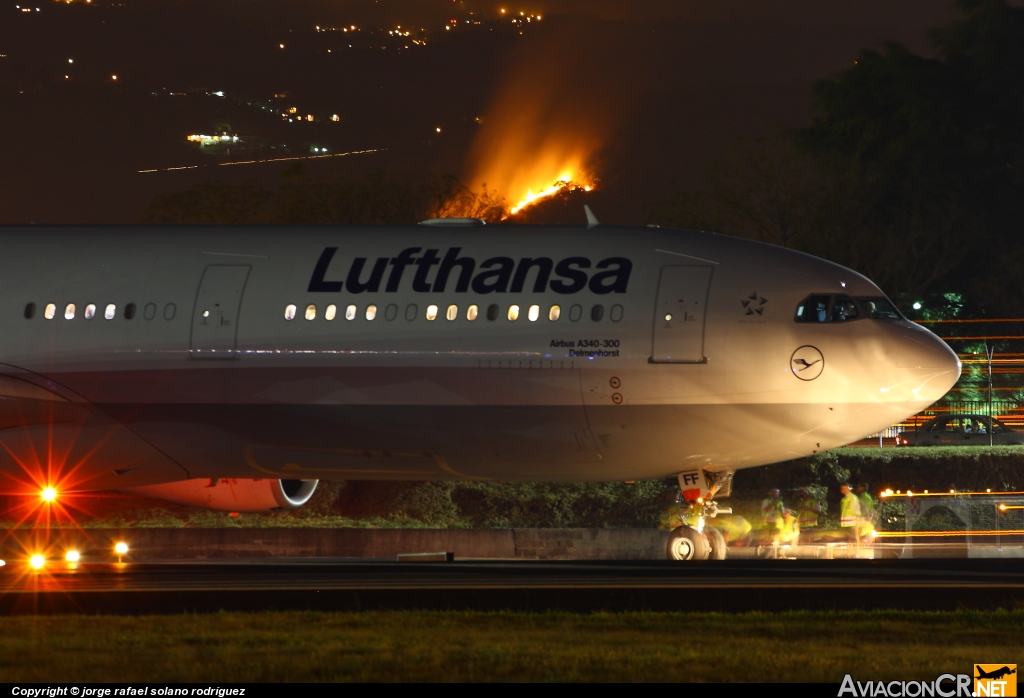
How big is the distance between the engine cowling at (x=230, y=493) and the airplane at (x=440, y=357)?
136cm

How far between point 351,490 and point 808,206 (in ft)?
106

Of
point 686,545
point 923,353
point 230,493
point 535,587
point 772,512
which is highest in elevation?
point 772,512

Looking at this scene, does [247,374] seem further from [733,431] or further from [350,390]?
[733,431]

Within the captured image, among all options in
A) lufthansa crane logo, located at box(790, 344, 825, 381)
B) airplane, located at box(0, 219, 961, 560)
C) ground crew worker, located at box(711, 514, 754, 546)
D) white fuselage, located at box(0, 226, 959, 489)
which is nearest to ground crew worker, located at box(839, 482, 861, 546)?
ground crew worker, located at box(711, 514, 754, 546)

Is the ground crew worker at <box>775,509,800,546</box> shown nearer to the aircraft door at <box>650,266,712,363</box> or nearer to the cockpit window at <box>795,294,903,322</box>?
the cockpit window at <box>795,294,903,322</box>

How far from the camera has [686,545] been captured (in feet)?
67.2

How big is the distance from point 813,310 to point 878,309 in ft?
2.99

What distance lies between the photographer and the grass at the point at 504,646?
34.3 feet

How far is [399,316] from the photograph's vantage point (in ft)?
66.6

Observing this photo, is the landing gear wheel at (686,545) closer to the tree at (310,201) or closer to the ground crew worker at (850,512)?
the ground crew worker at (850,512)

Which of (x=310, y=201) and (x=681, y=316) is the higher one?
(x=310, y=201)

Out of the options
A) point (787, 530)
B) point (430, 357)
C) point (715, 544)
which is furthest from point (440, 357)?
point (787, 530)

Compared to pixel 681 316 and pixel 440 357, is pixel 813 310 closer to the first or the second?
pixel 681 316

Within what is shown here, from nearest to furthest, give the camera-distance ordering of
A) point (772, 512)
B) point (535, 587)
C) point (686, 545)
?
point (535, 587) < point (686, 545) < point (772, 512)
